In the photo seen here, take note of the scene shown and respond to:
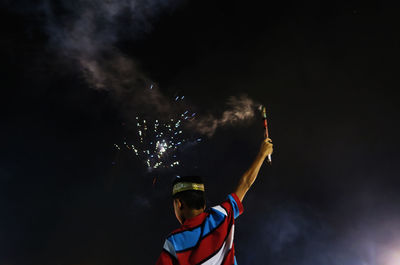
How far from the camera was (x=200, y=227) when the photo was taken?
2.43 metres

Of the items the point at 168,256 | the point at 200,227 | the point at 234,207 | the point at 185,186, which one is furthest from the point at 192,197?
the point at 168,256

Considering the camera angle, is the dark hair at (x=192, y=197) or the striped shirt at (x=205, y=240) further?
the dark hair at (x=192, y=197)

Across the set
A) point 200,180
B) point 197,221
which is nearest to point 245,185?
point 200,180

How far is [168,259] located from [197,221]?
45 centimetres

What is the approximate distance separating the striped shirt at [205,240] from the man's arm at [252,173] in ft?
0.55

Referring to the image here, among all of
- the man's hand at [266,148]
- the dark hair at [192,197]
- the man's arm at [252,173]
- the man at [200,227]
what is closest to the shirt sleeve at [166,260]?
the man at [200,227]

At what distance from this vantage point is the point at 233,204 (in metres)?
2.62

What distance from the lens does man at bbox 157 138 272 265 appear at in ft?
7.34

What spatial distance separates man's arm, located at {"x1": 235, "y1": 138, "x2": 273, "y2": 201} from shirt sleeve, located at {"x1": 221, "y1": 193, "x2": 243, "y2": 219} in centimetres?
7

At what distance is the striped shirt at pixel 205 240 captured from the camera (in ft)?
7.29

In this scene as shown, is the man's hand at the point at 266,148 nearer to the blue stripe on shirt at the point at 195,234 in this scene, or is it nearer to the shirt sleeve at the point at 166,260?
the blue stripe on shirt at the point at 195,234

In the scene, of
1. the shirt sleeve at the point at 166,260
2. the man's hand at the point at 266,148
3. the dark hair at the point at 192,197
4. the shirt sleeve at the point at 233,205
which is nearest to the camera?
the shirt sleeve at the point at 166,260

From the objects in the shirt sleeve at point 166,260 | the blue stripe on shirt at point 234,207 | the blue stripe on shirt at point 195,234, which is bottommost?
the shirt sleeve at point 166,260

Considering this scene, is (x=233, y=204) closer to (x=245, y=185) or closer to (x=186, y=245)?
(x=245, y=185)
